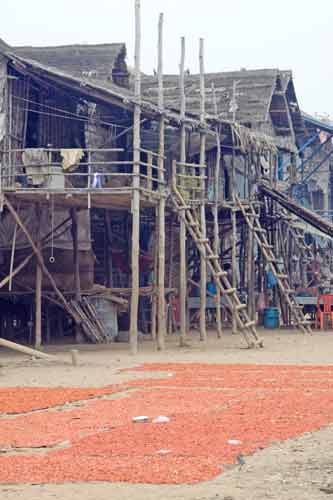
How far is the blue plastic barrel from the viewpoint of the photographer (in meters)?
39.3

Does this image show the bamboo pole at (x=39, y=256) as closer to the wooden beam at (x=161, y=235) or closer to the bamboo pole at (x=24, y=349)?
the wooden beam at (x=161, y=235)

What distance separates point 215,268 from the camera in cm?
3039

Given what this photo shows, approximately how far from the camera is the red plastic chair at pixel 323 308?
38.0 m

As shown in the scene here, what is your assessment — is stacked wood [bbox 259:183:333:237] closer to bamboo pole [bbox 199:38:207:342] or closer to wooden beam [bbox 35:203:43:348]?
A: bamboo pole [bbox 199:38:207:342]

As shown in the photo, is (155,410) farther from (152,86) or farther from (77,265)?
(152,86)

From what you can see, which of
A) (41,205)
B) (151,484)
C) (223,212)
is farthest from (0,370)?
(223,212)

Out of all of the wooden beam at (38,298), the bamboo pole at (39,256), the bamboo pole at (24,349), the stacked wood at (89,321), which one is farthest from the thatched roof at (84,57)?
the bamboo pole at (24,349)

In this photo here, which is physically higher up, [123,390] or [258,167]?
[258,167]

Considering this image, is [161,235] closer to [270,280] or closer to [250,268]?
[250,268]

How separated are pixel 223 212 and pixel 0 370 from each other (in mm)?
16267

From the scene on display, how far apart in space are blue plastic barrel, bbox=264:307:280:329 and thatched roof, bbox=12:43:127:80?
1098 cm

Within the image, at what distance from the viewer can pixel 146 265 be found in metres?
36.3

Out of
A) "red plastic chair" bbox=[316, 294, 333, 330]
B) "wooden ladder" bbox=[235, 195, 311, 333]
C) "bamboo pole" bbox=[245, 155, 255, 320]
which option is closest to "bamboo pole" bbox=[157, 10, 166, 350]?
"wooden ladder" bbox=[235, 195, 311, 333]

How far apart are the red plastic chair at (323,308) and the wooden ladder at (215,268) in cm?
846
